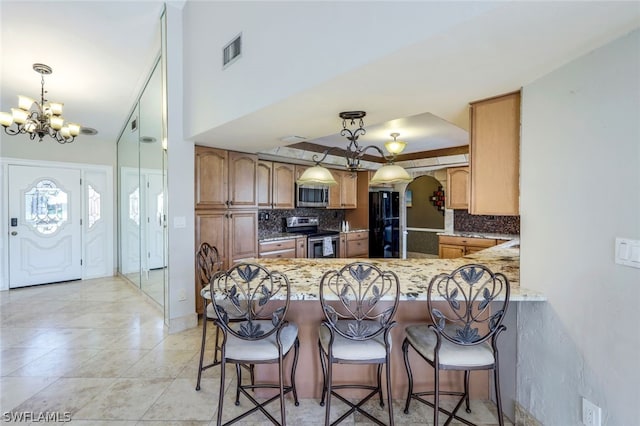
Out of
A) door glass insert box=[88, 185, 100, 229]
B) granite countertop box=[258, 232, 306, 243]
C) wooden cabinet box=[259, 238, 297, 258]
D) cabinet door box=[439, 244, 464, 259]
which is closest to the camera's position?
wooden cabinet box=[259, 238, 297, 258]

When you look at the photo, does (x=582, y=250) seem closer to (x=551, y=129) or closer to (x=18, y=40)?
(x=551, y=129)

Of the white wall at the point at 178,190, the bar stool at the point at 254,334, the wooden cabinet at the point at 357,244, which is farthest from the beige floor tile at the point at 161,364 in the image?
the wooden cabinet at the point at 357,244

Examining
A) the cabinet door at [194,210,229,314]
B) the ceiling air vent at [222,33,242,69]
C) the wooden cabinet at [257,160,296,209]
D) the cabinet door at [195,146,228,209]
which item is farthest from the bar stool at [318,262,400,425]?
the wooden cabinet at [257,160,296,209]

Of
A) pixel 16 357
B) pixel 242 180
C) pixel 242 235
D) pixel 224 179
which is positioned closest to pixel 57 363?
pixel 16 357

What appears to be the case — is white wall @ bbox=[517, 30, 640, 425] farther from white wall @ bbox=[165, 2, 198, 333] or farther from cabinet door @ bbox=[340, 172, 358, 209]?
cabinet door @ bbox=[340, 172, 358, 209]

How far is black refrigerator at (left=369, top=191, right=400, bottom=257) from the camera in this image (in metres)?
6.08

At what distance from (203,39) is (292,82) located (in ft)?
5.41

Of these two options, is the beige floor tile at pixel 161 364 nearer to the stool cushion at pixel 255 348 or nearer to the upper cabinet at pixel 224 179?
the stool cushion at pixel 255 348

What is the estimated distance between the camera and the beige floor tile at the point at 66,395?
1.99 m

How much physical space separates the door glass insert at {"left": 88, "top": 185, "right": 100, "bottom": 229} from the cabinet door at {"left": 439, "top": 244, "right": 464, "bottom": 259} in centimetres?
645

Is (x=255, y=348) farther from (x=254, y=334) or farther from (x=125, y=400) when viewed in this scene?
(x=125, y=400)

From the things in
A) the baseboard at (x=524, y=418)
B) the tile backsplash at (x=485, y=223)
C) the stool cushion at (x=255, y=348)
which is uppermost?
the tile backsplash at (x=485, y=223)

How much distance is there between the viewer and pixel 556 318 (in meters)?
1.58

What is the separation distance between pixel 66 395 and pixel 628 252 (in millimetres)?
3437
